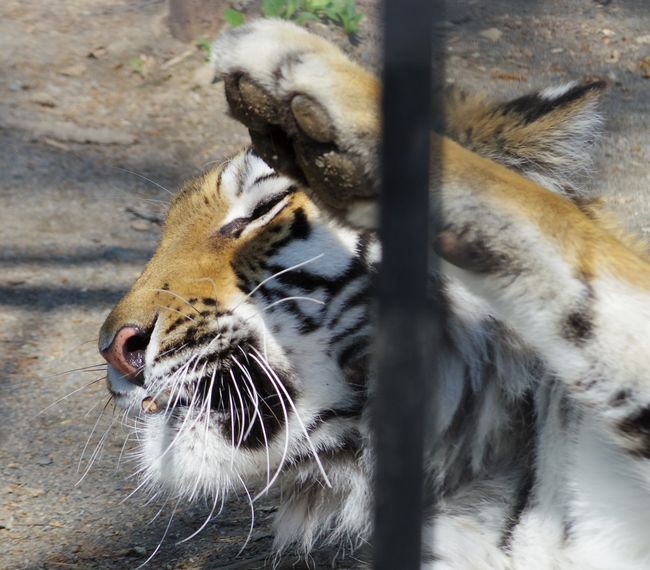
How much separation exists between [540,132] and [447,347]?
A: 43cm

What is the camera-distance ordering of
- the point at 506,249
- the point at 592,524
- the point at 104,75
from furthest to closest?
the point at 104,75 < the point at 592,524 < the point at 506,249

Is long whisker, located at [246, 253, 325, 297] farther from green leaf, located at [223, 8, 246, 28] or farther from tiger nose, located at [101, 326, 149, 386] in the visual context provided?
green leaf, located at [223, 8, 246, 28]

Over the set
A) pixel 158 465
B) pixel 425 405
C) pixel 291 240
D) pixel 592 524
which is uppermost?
pixel 425 405

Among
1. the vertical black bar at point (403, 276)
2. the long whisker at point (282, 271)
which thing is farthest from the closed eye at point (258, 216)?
the vertical black bar at point (403, 276)

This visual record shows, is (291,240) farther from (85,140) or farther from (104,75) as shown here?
(104,75)

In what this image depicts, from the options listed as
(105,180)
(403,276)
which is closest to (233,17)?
(105,180)

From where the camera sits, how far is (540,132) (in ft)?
6.10

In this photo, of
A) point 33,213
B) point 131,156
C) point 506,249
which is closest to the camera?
point 506,249

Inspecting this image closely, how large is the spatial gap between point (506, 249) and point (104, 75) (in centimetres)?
390

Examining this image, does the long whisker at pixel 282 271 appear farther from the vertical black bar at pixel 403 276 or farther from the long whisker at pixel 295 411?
the vertical black bar at pixel 403 276

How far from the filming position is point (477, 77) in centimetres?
472

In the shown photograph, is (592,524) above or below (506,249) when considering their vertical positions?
below

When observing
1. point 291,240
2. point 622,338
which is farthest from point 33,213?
point 622,338

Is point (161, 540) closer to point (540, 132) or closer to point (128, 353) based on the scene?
point (128, 353)
